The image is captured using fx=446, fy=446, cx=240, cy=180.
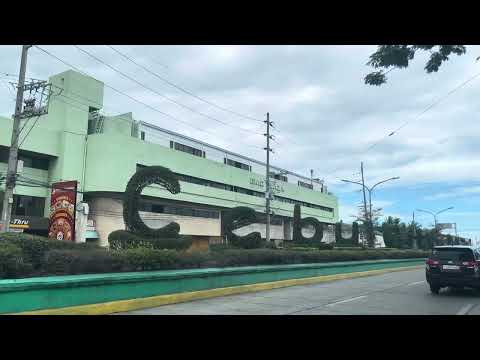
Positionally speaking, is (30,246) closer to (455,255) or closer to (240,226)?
(455,255)

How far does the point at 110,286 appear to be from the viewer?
34.3 feet

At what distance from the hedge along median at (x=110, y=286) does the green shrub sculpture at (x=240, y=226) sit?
5.31 metres

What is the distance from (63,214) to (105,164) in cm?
3059

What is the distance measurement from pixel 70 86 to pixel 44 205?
12179 mm

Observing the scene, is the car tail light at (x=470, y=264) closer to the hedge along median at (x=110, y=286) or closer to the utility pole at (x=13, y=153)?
the hedge along median at (x=110, y=286)

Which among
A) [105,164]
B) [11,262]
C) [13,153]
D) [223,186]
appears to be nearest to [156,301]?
[11,262]

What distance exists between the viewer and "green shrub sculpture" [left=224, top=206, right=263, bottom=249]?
2297cm

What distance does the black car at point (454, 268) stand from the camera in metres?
14.6

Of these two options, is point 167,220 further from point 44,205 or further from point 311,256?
point 311,256

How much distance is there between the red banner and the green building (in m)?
21.7

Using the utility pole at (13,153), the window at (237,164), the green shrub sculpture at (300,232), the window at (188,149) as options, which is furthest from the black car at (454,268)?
the window at (237,164)
